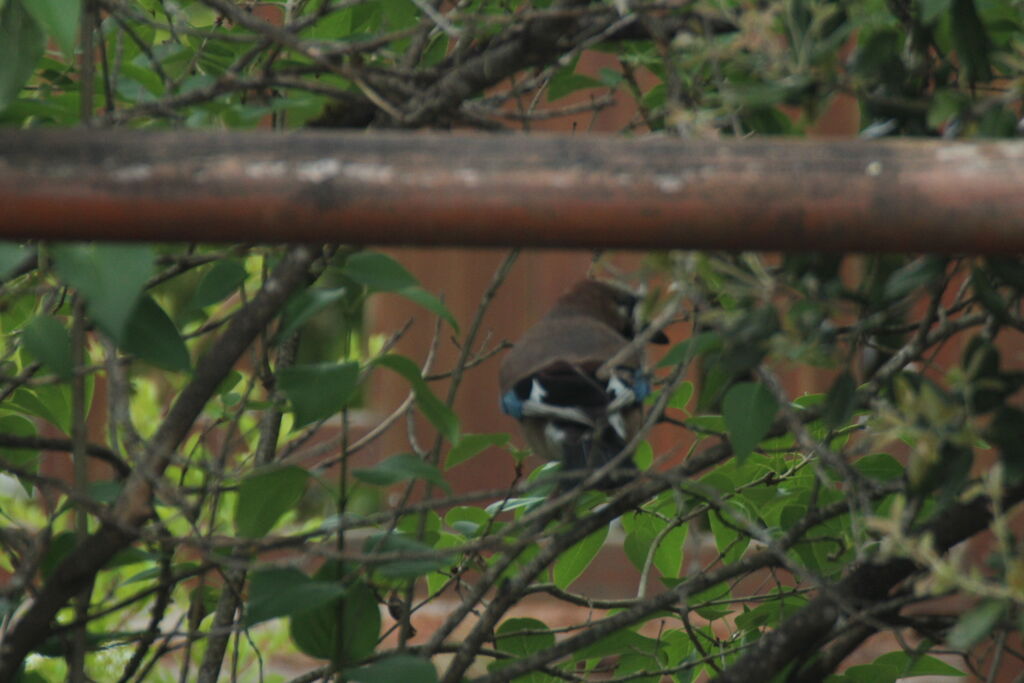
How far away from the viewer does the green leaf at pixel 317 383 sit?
4.32ft

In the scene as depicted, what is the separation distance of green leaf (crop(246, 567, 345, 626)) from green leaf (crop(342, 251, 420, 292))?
0.33 m

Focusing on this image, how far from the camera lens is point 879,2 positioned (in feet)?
4.17

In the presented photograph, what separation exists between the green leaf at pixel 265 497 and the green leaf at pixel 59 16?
0.54 metres

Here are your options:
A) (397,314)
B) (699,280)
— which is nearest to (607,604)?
(699,280)

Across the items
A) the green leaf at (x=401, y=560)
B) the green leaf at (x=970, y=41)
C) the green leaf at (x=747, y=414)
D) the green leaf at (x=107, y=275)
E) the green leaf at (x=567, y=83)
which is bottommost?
the green leaf at (x=401, y=560)

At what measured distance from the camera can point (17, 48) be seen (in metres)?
1.30

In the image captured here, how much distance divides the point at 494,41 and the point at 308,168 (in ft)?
2.21

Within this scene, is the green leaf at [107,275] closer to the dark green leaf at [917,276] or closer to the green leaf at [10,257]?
the green leaf at [10,257]

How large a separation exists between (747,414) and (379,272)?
44 centimetres

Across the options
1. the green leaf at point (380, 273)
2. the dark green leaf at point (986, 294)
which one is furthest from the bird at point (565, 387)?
the dark green leaf at point (986, 294)

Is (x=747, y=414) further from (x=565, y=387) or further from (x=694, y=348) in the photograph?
(x=565, y=387)

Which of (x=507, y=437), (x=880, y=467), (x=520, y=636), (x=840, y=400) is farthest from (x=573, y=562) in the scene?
A: (x=840, y=400)

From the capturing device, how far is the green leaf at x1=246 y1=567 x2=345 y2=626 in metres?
1.30

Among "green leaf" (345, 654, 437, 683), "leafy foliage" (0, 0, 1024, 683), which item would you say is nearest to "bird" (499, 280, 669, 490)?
"leafy foliage" (0, 0, 1024, 683)
